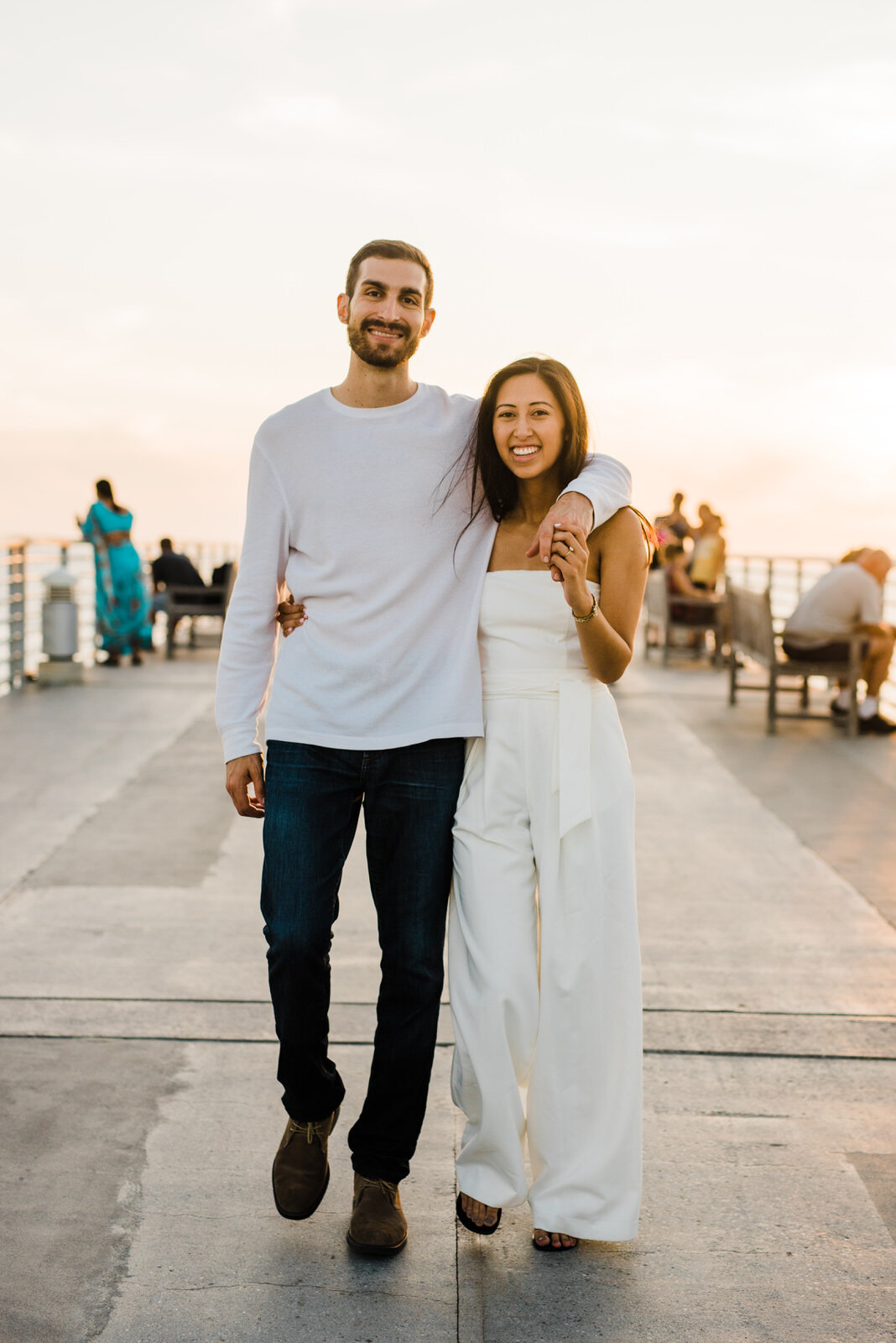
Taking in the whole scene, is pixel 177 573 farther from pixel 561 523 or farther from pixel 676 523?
pixel 561 523

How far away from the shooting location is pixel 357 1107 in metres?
3.42

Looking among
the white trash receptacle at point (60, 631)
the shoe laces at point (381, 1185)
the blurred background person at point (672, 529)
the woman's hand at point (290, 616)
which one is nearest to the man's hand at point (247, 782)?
the woman's hand at point (290, 616)

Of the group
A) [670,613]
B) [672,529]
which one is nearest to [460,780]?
[670,613]

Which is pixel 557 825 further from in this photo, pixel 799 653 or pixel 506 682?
pixel 799 653

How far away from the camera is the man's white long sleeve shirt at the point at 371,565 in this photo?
273 cm

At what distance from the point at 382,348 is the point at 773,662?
7.42 metres

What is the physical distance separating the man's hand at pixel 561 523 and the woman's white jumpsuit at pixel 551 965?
192 millimetres

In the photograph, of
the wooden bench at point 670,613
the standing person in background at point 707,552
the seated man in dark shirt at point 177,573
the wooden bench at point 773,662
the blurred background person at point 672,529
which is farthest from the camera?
the blurred background person at point 672,529

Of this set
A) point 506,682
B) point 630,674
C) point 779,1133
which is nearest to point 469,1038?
Answer: point 506,682

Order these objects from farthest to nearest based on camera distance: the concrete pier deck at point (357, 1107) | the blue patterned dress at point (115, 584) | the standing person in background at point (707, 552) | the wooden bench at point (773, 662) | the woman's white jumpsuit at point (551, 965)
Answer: the standing person in background at point (707, 552) → the blue patterned dress at point (115, 584) → the wooden bench at point (773, 662) → the woman's white jumpsuit at point (551, 965) → the concrete pier deck at point (357, 1107)

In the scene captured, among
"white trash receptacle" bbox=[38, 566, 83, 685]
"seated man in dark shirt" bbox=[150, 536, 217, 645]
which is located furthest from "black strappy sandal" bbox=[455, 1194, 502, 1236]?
"seated man in dark shirt" bbox=[150, 536, 217, 645]

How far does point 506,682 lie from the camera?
9.11ft

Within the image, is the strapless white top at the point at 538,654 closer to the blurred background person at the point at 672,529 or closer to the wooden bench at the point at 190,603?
the wooden bench at the point at 190,603

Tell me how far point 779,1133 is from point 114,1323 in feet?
5.44
